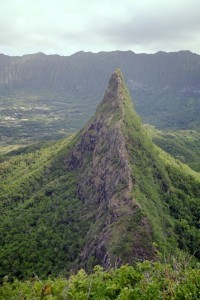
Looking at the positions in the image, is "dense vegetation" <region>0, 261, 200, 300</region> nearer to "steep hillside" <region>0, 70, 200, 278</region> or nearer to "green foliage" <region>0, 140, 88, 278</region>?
"steep hillside" <region>0, 70, 200, 278</region>

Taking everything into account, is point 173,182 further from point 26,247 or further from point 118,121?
point 26,247

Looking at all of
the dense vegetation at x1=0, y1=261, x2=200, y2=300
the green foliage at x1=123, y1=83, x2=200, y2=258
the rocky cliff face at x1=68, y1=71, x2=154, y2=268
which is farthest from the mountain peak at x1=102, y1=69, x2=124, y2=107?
the dense vegetation at x1=0, y1=261, x2=200, y2=300

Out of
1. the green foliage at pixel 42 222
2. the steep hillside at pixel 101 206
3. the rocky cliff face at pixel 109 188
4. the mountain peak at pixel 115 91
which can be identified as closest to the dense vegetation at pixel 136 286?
the rocky cliff face at pixel 109 188

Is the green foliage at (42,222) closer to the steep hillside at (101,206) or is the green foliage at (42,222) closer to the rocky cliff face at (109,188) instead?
the steep hillside at (101,206)

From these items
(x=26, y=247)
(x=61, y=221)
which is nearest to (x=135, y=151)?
(x=61, y=221)

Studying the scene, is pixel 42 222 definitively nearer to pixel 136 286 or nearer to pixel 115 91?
pixel 115 91

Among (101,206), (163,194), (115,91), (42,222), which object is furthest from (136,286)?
(115,91)
